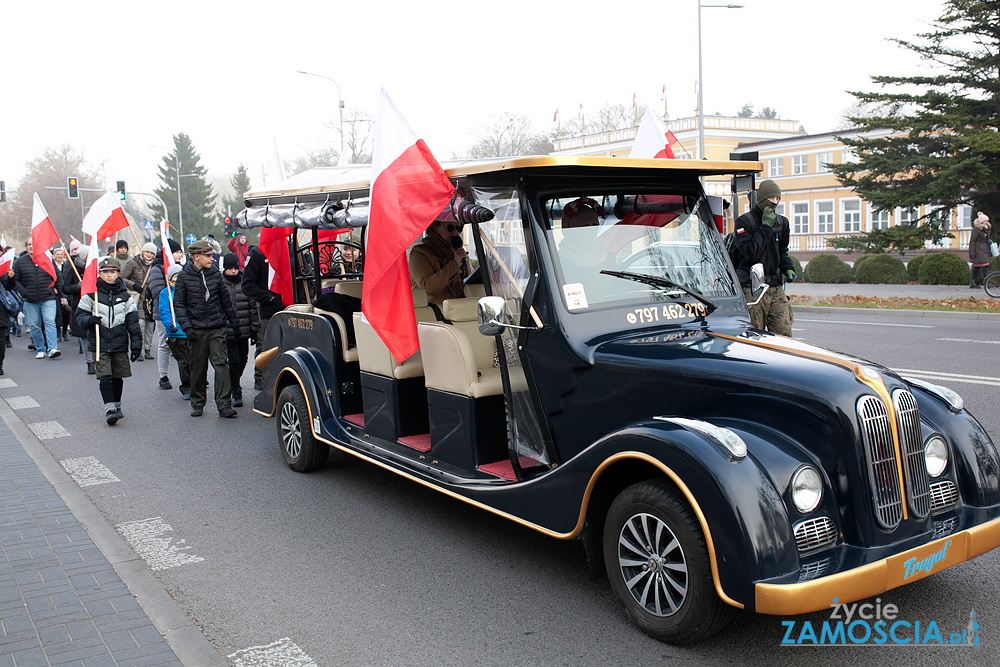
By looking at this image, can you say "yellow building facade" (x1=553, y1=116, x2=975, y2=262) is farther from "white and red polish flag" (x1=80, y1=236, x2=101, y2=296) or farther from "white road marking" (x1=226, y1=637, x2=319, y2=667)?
"white road marking" (x1=226, y1=637, x2=319, y2=667)

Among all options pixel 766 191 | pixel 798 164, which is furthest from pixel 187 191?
pixel 766 191

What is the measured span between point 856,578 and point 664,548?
0.79 meters

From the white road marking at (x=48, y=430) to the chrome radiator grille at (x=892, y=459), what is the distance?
8.12 metres

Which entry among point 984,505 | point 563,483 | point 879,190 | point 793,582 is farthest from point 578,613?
point 879,190

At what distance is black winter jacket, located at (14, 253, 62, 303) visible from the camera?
15516 mm

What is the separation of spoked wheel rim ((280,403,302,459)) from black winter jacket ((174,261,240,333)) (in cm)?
291

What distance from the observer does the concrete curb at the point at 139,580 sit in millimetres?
3809

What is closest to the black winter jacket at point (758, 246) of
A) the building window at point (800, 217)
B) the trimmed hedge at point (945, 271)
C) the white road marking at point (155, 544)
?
the white road marking at point (155, 544)

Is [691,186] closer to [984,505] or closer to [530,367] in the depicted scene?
[530,367]

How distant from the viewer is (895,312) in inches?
691

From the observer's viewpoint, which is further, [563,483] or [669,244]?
[669,244]

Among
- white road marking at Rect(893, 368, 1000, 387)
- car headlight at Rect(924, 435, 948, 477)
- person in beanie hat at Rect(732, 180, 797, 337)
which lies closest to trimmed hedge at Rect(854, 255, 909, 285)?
white road marking at Rect(893, 368, 1000, 387)

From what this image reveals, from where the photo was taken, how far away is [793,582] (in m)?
3.19

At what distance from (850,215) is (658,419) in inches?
2250
